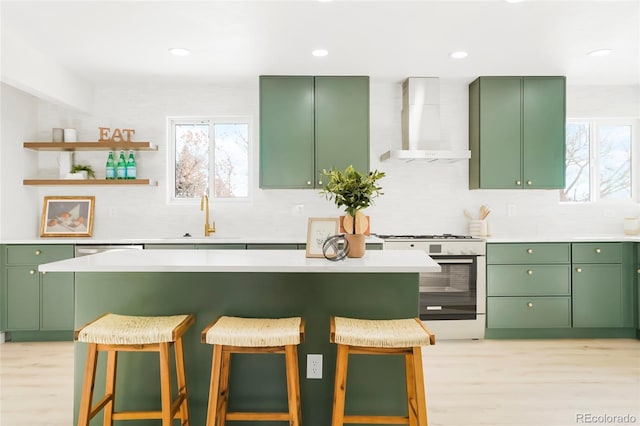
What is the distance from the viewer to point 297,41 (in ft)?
11.6

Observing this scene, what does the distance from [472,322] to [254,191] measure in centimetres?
248

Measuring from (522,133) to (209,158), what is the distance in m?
3.21

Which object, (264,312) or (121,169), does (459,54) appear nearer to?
(264,312)

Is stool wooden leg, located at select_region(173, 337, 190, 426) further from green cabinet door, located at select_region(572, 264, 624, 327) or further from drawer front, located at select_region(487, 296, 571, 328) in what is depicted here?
green cabinet door, located at select_region(572, 264, 624, 327)

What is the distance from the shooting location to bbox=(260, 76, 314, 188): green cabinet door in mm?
4371

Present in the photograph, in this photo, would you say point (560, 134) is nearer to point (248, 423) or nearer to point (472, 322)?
point (472, 322)

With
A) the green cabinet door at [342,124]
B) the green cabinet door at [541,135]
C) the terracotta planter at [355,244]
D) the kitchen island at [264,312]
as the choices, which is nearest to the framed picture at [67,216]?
the green cabinet door at [342,124]

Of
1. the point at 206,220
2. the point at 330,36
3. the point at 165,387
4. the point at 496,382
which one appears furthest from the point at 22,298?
the point at 496,382

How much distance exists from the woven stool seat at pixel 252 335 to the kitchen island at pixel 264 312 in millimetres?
325

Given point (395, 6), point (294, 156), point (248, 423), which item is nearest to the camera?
point (248, 423)

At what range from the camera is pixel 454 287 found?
4.12 metres

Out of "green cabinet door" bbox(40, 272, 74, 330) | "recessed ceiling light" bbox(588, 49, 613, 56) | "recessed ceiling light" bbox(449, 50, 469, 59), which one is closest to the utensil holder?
"recessed ceiling light" bbox(449, 50, 469, 59)

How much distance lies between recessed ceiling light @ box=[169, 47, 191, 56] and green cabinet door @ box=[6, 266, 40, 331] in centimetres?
229

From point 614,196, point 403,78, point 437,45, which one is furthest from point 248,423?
point 614,196
